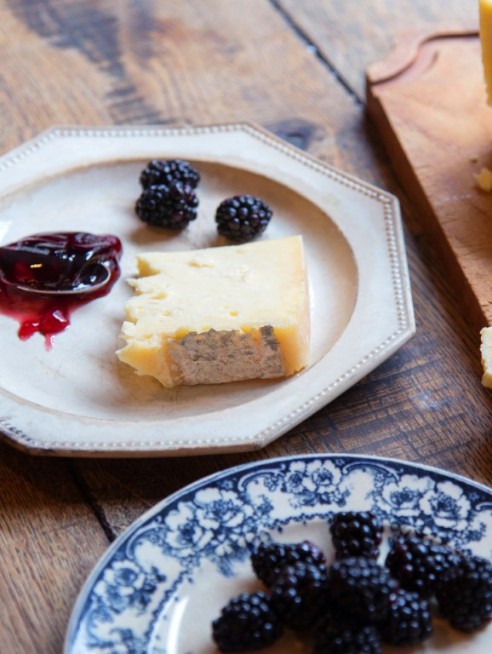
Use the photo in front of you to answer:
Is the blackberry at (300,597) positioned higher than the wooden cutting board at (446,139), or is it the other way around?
the blackberry at (300,597)

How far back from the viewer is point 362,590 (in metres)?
1.15

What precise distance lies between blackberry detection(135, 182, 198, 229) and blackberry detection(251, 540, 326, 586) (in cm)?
86

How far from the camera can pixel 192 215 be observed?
1.94 meters

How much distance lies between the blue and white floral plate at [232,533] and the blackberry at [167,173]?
79 centimetres

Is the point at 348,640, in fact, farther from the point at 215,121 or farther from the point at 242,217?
the point at 215,121

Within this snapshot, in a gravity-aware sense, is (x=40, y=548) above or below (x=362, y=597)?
below

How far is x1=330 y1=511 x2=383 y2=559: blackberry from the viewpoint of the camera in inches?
49.6

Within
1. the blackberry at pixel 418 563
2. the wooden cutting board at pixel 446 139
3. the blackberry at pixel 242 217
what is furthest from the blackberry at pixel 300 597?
the blackberry at pixel 242 217

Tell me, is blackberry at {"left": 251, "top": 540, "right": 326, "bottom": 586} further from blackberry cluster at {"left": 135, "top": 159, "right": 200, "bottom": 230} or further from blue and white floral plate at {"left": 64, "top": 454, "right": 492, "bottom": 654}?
blackberry cluster at {"left": 135, "top": 159, "right": 200, "bottom": 230}

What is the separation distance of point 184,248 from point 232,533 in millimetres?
756

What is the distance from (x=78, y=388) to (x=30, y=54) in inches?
49.6

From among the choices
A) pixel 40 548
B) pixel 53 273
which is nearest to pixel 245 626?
pixel 40 548

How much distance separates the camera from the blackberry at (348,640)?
1141 millimetres

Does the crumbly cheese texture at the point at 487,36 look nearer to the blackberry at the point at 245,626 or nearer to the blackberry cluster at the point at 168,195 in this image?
the blackberry cluster at the point at 168,195
